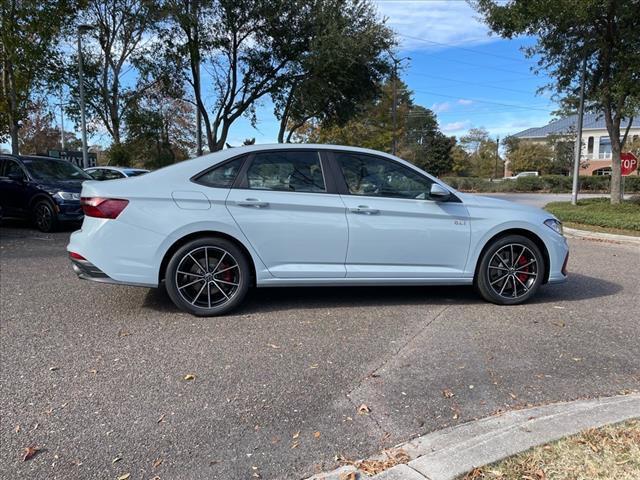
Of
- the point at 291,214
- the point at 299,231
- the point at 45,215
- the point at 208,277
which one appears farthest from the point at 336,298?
the point at 45,215

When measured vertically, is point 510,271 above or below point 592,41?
below

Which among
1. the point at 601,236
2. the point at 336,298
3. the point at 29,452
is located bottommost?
the point at 29,452

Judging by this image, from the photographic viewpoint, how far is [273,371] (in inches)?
140

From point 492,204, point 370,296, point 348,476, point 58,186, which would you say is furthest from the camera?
point 58,186

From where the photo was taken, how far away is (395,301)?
539 cm

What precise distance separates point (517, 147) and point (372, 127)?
3698 centimetres

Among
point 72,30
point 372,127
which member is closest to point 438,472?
point 72,30

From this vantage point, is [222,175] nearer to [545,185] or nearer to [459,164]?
[545,185]

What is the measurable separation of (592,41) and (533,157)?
2136 inches

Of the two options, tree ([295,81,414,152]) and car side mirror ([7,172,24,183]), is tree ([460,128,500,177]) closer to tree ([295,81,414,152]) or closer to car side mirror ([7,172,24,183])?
tree ([295,81,414,152])

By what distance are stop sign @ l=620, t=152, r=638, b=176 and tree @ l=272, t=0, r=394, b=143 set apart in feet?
29.9

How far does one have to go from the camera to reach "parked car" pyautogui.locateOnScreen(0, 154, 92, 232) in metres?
10.3

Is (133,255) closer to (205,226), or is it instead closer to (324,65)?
(205,226)

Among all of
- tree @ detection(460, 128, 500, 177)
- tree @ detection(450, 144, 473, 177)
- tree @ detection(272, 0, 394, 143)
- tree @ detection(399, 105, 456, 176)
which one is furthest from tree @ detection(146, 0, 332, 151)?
tree @ detection(460, 128, 500, 177)
